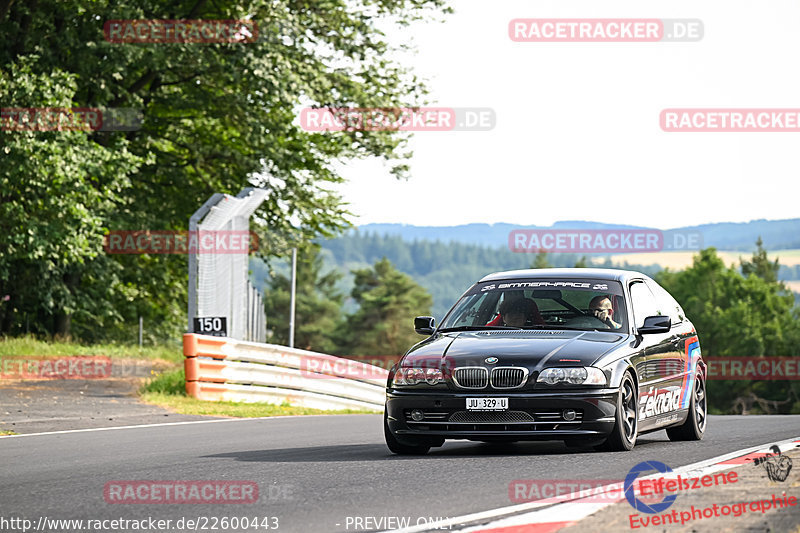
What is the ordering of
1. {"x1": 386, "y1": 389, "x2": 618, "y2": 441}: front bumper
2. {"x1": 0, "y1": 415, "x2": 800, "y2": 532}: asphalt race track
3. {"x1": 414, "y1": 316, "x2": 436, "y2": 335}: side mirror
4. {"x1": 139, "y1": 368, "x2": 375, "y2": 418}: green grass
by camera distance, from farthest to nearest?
1. {"x1": 139, "y1": 368, "x2": 375, "y2": 418}: green grass
2. {"x1": 414, "y1": 316, "x2": 436, "y2": 335}: side mirror
3. {"x1": 386, "y1": 389, "x2": 618, "y2": 441}: front bumper
4. {"x1": 0, "y1": 415, "x2": 800, "y2": 532}: asphalt race track

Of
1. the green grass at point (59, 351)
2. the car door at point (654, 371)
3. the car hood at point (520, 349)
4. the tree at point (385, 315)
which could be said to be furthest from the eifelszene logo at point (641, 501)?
the tree at point (385, 315)

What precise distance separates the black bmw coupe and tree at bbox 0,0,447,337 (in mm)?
14337

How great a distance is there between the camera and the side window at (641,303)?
10.8 metres

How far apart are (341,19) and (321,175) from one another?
4.60 metres

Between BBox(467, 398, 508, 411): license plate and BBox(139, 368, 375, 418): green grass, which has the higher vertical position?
BBox(467, 398, 508, 411): license plate

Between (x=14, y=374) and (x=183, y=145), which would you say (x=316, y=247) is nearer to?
(x=183, y=145)

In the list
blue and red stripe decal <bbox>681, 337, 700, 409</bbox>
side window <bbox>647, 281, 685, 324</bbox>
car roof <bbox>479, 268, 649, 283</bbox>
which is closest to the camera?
car roof <bbox>479, 268, 649, 283</bbox>

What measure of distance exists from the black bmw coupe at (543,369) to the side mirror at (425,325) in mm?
19

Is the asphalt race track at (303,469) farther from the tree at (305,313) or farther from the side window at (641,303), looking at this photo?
the tree at (305,313)

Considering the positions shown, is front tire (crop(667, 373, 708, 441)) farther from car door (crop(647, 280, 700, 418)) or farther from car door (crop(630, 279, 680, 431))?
car door (crop(630, 279, 680, 431))

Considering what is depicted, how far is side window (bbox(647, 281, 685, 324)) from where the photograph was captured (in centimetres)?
1174

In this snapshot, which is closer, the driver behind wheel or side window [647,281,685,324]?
the driver behind wheel

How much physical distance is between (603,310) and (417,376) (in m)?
2.07

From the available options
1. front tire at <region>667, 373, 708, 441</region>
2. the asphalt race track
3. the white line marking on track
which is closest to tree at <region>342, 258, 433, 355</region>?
front tire at <region>667, 373, 708, 441</region>
